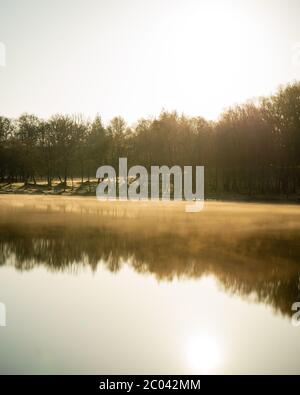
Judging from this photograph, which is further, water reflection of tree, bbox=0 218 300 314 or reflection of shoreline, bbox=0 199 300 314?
reflection of shoreline, bbox=0 199 300 314

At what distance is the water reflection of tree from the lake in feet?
0.14

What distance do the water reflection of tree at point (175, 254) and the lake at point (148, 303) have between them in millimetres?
44

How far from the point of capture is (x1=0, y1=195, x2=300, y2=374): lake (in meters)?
8.45

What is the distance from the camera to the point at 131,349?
881 cm

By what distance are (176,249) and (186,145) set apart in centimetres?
5913

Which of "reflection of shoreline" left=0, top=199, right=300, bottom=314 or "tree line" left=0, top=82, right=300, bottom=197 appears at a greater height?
"tree line" left=0, top=82, right=300, bottom=197

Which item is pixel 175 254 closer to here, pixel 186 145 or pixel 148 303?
pixel 148 303

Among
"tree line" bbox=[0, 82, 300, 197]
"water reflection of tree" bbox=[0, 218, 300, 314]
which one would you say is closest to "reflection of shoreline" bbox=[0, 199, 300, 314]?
"water reflection of tree" bbox=[0, 218, 300, 314]

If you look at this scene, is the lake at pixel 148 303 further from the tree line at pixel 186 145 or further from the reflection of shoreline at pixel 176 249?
the tree line at pixel 186 145

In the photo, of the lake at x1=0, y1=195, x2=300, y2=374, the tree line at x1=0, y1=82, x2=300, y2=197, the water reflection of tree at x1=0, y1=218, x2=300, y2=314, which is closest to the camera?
the lake at x1=0, y1=195, x2=300, y2=374

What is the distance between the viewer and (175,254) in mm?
18156

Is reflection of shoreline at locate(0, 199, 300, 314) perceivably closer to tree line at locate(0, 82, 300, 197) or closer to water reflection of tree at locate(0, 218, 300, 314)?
water reflection of tree at locate(0, 218, 300, 314)

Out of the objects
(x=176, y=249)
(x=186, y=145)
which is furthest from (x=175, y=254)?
(x=186, y=145)
